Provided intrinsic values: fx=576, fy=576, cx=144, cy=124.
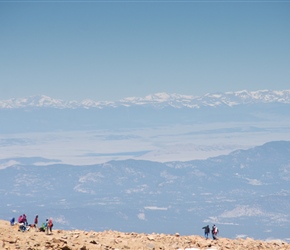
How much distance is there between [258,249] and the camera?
4847 cm

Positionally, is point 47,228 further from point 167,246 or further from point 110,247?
point 167,246

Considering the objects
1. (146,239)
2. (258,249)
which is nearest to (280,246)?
(258,249)

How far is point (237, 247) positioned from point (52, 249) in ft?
54.3

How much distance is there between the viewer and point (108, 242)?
45.1 metres

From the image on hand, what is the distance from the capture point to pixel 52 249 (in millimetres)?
39406

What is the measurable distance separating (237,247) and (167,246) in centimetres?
627

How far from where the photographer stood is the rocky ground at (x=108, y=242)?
40.5 metres

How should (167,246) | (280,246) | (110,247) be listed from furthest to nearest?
(280,246) → (167,246) → (110,247)

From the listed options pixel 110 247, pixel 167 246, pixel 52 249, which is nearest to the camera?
pixel 52 249

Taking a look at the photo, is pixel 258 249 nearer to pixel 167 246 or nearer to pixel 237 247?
pixel 237 247

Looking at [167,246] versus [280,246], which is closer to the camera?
[167,246]

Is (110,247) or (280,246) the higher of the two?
(280,246)

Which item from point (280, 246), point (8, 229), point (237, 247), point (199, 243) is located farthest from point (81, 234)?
point (280, 246)

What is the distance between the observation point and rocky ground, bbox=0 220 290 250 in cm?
4047
